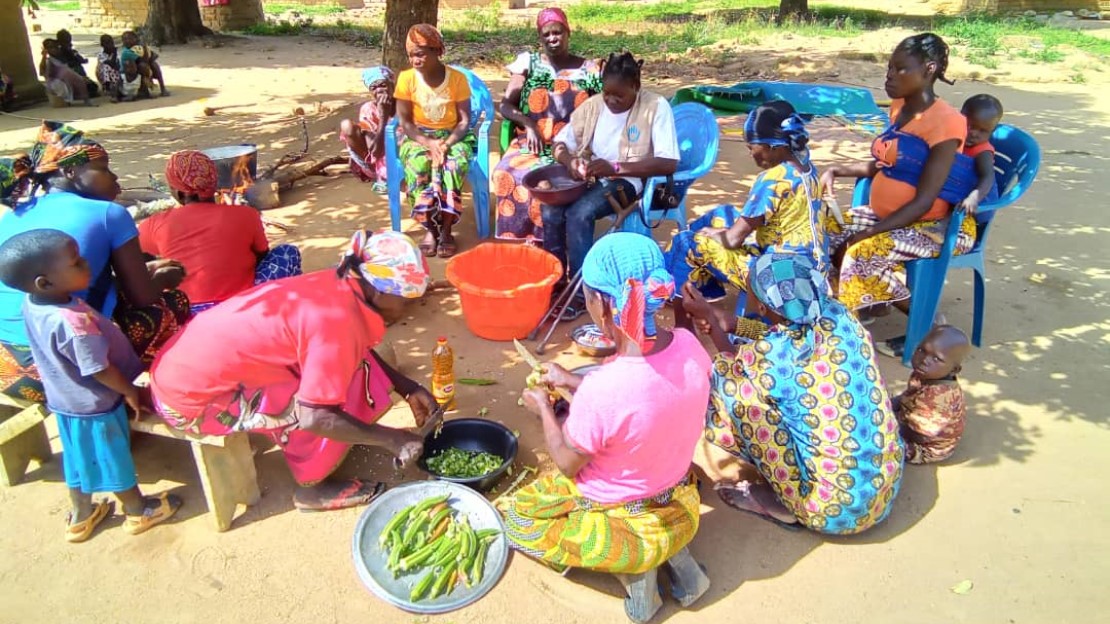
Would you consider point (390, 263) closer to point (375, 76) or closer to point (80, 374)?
point (80, 374)

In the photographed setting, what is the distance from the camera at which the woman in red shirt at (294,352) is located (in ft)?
8.86

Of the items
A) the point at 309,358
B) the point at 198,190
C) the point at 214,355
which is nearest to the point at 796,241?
the point at 309,358

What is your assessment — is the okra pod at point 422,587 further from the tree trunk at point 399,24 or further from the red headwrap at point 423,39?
the tree trunk at point 399,24

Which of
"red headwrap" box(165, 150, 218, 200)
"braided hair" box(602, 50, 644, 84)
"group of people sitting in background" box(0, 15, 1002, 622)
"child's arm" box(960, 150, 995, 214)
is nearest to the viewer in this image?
"group of people sitting in background" box(0, 15, 1002, 622)

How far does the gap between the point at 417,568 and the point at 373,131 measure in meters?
5.12

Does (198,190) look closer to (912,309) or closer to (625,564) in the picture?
(625,564)

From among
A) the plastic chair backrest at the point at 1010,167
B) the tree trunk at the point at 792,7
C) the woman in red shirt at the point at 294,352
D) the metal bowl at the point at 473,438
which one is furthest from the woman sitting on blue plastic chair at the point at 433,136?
the tree trunk at the point at 792,7

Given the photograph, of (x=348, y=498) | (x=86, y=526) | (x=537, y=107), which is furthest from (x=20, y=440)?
(x=537, y=107)

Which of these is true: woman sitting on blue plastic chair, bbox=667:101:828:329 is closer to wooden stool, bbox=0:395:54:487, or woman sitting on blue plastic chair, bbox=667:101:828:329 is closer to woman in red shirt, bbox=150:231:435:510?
woman in red shirt, bbox=150:231:435:510

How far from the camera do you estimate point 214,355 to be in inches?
110

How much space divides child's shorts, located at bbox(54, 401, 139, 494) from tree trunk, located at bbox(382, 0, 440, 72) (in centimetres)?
700

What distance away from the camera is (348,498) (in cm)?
320

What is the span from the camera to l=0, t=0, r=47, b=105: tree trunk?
35.1 ft

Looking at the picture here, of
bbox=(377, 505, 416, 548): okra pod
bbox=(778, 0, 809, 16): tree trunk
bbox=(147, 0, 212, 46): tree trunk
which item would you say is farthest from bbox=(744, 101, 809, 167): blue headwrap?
bbox=(147, 0, 212, 46): tree trunk
